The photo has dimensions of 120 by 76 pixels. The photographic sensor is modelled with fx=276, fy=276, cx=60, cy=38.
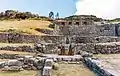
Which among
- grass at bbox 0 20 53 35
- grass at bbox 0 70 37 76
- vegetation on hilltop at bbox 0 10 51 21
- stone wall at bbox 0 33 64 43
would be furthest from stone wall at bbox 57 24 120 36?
grass at bbox 0 70 37 76

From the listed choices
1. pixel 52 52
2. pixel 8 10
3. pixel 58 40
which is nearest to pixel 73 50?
pixel 52 52

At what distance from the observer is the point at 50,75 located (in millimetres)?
12805

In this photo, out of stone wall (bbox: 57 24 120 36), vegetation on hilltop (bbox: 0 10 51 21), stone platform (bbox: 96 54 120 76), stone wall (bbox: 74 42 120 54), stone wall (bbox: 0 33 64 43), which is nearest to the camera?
stone platform (bbox: 96 54 120 76)

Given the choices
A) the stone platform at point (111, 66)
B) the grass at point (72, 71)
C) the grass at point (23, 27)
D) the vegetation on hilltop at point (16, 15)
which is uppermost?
the vegetation on hilltop at point (16, 15)

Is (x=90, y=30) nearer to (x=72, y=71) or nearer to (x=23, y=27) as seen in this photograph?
(x=23, y=27)

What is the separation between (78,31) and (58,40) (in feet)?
39.2

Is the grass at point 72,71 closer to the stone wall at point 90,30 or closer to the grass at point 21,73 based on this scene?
the grass at point 21,73

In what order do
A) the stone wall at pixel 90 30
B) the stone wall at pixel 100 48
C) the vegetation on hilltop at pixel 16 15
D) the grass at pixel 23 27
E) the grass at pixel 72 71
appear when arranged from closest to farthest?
the grass at pixel 72 71
the stone wall at pixel 100 48
the grass at pixel 23 27
the stone wall at pixel 90 30
the vegetation on hilltop at pixel 16 15

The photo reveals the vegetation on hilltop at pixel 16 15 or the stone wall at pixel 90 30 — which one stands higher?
the vegetation on hilltop at pixel 16 15

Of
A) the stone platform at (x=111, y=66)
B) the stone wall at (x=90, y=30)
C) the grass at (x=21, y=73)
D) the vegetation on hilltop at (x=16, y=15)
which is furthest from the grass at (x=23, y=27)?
the grass at (x=21, y=73)

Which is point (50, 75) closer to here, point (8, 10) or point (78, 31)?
point (78, 31)

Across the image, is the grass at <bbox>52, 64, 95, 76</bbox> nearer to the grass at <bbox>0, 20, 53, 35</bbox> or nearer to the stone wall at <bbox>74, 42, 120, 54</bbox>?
the stone wall at <bbox>74, 42, 120, 54</bbox>

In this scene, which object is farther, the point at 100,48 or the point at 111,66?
the point at 100,48

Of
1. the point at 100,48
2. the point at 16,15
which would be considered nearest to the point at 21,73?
the point at 100,48
